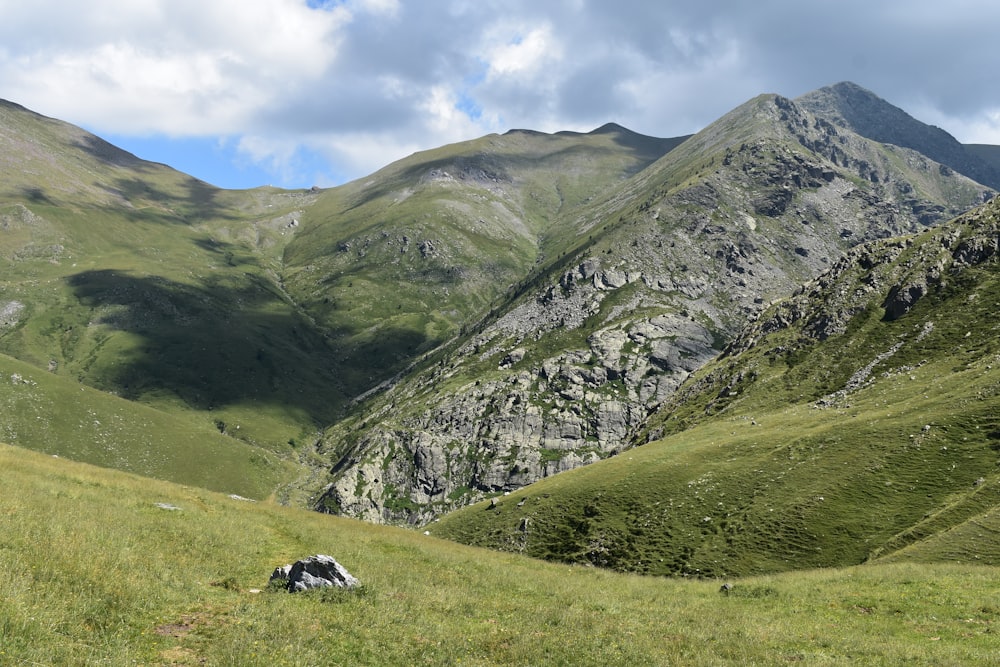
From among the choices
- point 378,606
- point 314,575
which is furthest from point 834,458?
point 314,575

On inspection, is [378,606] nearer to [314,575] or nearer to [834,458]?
[314,575]

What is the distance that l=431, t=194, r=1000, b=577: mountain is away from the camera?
51188 mm

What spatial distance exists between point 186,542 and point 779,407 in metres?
94.2

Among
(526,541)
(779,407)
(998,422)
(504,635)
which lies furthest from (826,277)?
(504,635)

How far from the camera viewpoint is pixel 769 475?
63.7 metres

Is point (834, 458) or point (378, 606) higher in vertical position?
point (834, 458)

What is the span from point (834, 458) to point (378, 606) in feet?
187

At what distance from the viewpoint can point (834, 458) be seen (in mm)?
61500

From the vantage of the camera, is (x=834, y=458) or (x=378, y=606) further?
(x=834, y=458)

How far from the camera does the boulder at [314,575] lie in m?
22.3

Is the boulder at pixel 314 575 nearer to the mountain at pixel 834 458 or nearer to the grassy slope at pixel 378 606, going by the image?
the grassy slope at pixel 378 606

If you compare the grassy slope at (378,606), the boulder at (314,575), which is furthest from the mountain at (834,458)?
the boulder at (314,575)

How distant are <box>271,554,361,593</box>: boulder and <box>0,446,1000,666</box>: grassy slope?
926mm

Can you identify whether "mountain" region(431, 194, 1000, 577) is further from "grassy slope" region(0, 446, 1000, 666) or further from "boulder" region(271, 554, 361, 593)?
"boulder" region(271, 554, 361, 593)
